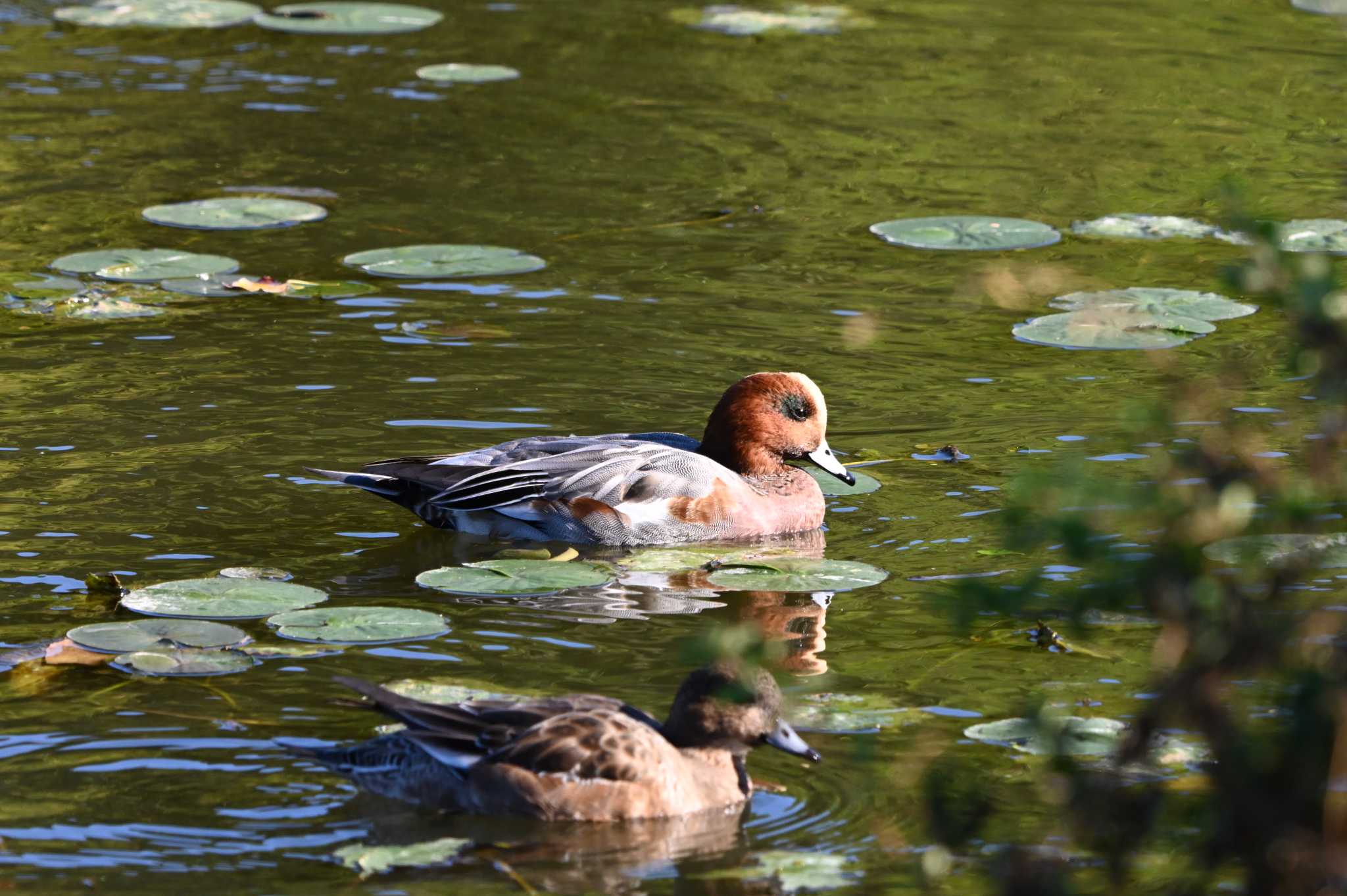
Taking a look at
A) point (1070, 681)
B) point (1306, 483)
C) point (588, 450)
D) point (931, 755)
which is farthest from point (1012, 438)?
point (1306, 483)

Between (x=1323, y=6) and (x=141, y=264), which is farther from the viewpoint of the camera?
(x=1323, y=6)

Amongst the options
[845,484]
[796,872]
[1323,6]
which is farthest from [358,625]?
[1323,6]

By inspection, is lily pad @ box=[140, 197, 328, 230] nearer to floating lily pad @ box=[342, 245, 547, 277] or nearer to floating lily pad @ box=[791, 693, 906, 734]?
floating lily pad @ box=[342, 245, 547, 277]

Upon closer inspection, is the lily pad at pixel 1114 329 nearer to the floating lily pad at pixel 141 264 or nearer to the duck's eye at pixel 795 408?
the duck's eye at pixel 795 408

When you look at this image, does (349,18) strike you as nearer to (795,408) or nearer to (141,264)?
(141,264)

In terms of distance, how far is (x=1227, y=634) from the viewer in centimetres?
368

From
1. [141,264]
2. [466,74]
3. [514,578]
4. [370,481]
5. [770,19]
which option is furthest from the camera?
[770,19]

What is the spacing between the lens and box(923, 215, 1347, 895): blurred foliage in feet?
12.0

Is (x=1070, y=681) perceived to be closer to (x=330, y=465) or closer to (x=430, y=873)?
(x=430, y=873)

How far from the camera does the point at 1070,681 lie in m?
6.60

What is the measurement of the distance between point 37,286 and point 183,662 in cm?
517

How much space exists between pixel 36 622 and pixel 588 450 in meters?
2.42

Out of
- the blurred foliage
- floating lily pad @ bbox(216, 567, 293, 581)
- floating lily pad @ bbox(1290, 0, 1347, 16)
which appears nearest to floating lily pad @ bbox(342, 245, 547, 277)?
floating lily pad @ bbox(216, 567, 293, 581)

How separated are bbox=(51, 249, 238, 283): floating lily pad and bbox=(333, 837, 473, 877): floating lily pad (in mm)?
6386
